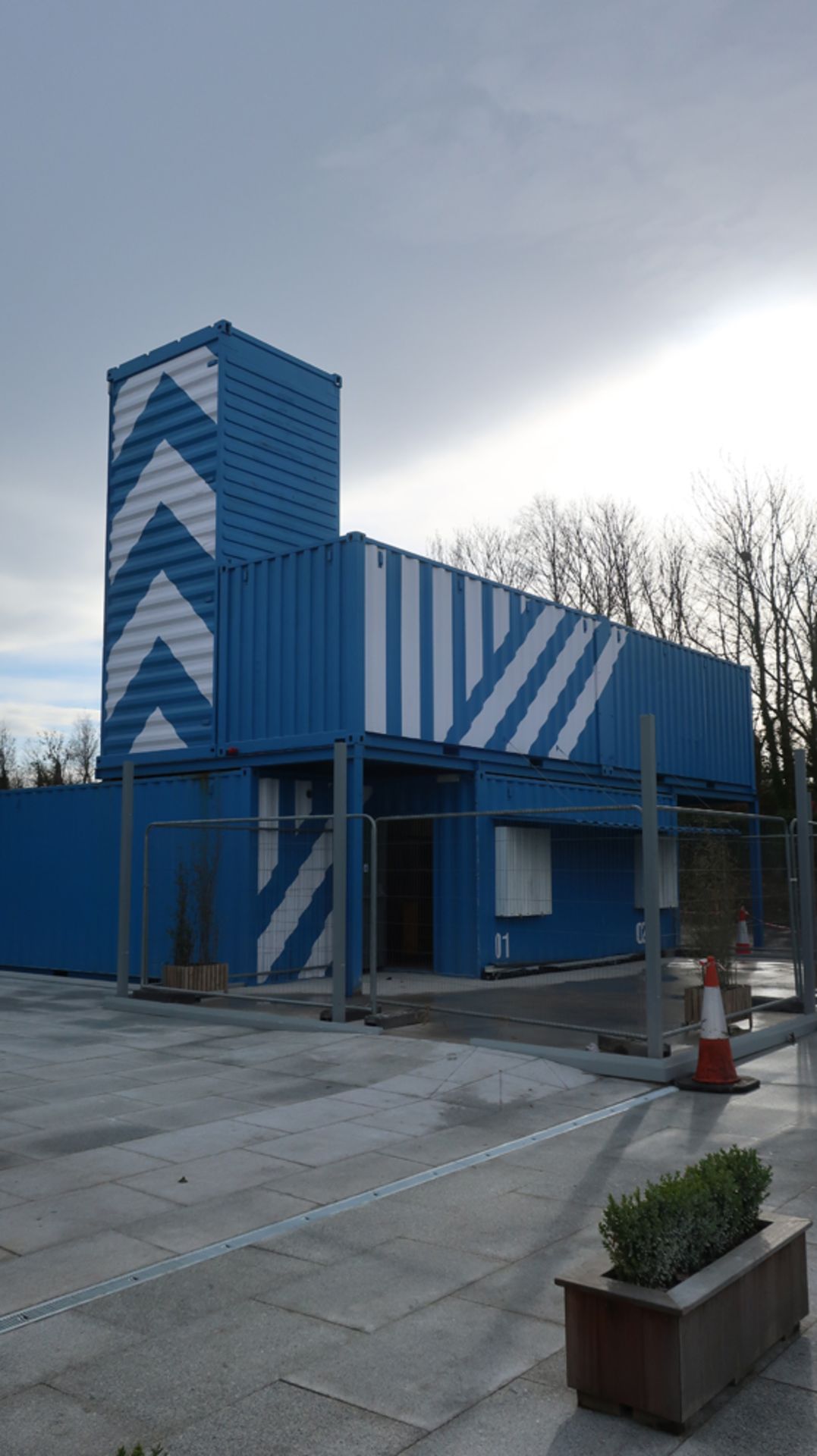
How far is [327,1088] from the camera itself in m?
8.30

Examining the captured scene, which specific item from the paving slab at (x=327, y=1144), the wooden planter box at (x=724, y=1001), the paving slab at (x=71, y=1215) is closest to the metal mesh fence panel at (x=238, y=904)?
the wooden planter box at (x=724, y=1001)

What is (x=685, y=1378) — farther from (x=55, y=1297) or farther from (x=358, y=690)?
(x=358, y=690)

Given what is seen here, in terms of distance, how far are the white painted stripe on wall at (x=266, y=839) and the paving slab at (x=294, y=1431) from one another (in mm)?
10082

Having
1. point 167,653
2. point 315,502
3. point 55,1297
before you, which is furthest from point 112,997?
point 55,1297

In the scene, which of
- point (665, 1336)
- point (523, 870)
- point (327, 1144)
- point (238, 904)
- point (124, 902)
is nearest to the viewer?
point (665, 1336)

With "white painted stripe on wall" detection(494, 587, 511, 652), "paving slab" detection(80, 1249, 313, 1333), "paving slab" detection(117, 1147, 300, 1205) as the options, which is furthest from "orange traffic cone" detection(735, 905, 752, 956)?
"paving slab" detection(80, 1249, 313, 1333)

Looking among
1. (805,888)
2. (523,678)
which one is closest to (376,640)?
(523,678)

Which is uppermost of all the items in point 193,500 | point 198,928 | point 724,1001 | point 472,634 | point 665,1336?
point 193,500

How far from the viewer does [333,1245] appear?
16.4 feet

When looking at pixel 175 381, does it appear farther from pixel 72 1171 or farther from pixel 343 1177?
pixel 343 1177

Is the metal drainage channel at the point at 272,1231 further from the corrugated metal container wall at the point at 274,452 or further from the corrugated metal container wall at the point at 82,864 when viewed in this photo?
the corrugated metal container wall at the point at 274,452

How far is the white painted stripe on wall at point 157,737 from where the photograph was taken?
16.1 metres

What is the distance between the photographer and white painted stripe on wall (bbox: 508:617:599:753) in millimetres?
16594

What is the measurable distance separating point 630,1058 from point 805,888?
11.8ft
